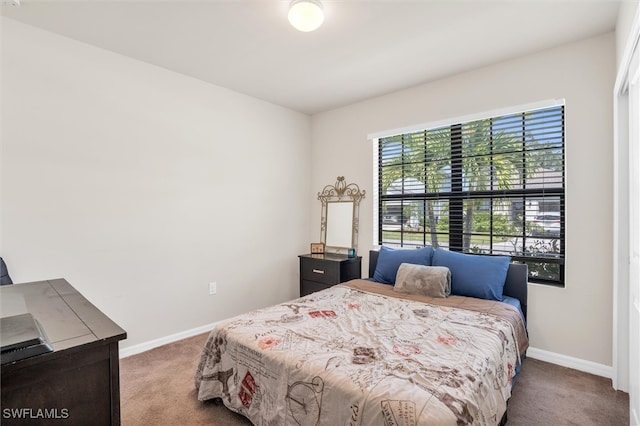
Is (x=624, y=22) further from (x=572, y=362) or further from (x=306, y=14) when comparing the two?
(x=572, y=362)

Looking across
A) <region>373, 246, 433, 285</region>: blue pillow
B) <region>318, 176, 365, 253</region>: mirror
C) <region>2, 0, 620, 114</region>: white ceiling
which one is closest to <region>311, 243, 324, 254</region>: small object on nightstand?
<region>318, 176, 365, 253</region>: mirror

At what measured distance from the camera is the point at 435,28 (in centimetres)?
225

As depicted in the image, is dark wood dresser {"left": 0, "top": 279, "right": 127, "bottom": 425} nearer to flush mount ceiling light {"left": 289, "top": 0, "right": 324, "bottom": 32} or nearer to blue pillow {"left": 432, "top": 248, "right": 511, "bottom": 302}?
flush mount ceiling light {"left": 289, "top": 0, "right": 324, "bottom": 32}

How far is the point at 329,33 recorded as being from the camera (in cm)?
231

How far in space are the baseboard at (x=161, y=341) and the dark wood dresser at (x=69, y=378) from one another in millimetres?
1816

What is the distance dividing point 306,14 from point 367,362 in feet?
6.54

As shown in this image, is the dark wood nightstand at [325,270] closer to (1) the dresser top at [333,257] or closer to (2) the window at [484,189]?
(1) the dresser top at [333,257]

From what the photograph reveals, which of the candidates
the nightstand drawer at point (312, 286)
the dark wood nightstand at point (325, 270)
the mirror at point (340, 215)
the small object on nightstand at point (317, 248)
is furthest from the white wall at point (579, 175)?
the small object on nightstand at point (317, 248)

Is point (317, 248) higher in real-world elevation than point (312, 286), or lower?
higher

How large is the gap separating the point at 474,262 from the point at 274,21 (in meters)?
2.37

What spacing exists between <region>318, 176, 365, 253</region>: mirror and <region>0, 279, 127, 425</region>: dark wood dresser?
2977mm

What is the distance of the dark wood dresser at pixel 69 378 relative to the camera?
0.81 metres

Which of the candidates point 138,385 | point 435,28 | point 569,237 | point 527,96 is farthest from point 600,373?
point 138,385

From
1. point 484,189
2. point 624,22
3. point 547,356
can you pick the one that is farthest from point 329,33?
point 547,356
